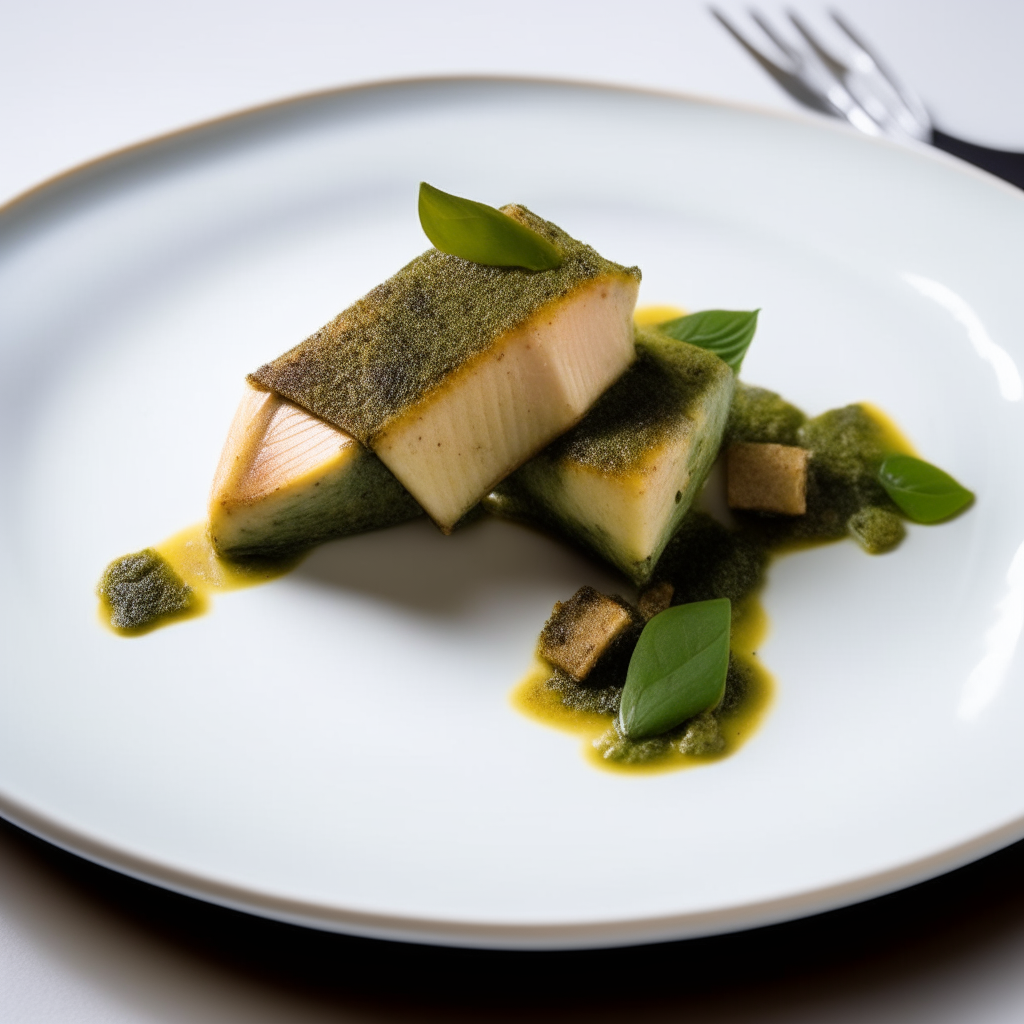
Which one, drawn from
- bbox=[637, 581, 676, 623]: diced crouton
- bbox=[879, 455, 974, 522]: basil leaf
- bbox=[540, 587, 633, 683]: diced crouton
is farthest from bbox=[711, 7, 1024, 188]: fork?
bbox=[540, 587, 633, 683]: diced crouton

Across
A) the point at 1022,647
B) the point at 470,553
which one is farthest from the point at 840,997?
the point at 470,553

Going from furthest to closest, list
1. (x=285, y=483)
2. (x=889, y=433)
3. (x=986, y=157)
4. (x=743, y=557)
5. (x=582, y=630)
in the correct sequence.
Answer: (x=986, y=157) < (x=889, y=433) < (x=743, y=557) < (x=285, y=483) < (x=582, y=630)

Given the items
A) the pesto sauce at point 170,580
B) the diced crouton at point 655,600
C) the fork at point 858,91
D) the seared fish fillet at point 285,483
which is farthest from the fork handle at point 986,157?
the pesto sauce at point 170,580

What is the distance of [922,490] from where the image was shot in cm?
265

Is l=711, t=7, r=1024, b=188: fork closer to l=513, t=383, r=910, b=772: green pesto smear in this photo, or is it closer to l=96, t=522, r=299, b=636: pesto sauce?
l=513, t=383, r=910, b=772: green pesto smear

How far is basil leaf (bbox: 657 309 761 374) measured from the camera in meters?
2.90

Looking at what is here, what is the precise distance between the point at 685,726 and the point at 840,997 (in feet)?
1.82

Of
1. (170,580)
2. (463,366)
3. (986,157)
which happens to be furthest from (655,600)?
(986,157)

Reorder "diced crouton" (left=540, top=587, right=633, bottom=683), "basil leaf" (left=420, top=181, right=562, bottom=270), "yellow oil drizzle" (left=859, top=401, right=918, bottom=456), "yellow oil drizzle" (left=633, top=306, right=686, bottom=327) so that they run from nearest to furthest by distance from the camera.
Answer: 1. "diced crouton" (left=540, top=587, right=633, bottom=683)
2. "basil leaf" (left=420, top=181, right=562, bottom=270)
3. "yellow oil drizzle" (left=859, top=401, right=918, bottom=456)
4. "yellow oil drizzle" (left=633, top=306, right=686, bottom=327)

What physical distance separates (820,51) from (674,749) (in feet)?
10.1

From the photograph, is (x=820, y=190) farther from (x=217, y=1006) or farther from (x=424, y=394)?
(x=217, y=1006)

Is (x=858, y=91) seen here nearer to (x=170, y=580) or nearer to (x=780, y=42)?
(x=780, y=42)

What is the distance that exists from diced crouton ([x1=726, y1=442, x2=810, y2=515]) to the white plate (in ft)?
0.47

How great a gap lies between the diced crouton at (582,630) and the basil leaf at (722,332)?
82 centimetres
